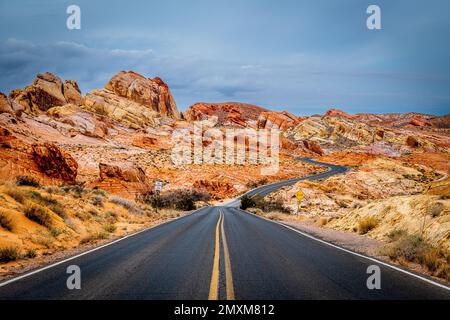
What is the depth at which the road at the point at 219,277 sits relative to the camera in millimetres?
5879

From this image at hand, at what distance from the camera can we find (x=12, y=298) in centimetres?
566

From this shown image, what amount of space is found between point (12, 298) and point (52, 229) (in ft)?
25.8

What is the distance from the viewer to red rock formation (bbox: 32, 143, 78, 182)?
26734 mm

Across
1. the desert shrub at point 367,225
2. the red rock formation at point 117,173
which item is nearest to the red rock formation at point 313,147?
the red rock formation at point 117,173

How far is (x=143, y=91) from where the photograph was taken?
447ft

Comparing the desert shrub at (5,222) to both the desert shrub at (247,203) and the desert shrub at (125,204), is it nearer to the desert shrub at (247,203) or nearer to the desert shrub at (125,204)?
the desert shrub at (125,204)

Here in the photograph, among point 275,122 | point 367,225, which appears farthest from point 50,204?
point 275,122

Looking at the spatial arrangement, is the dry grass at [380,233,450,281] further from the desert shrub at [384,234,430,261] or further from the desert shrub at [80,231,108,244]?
the desert shrub at [80,231,108,244]

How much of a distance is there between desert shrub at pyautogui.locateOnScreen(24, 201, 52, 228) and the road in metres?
4.05

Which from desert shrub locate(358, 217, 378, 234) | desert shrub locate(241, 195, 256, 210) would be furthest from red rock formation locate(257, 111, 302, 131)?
desert shrub locate(358, 217, 378, 234)

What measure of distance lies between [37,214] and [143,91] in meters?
130

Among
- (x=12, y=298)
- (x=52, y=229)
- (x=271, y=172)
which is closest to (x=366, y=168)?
(x=271, y=172)
